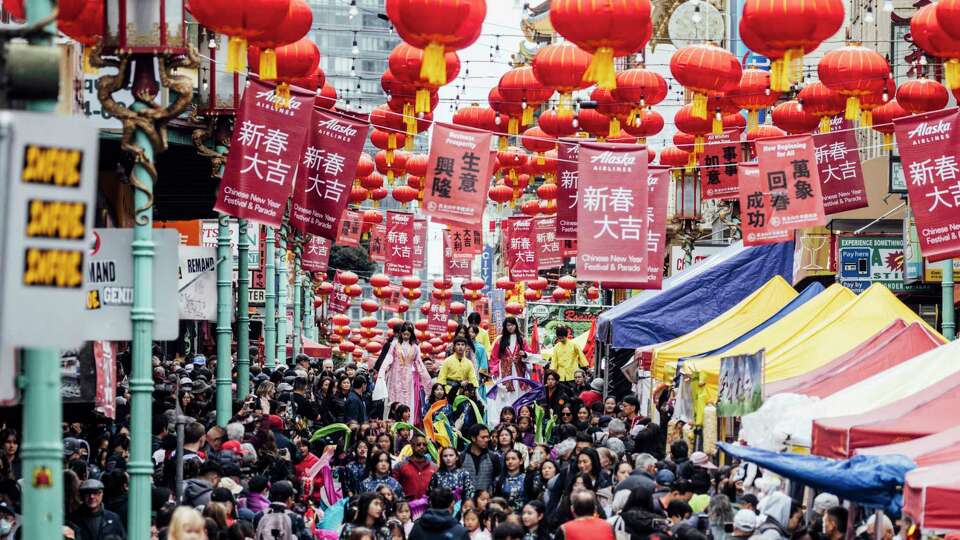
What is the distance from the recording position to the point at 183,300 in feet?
68.0

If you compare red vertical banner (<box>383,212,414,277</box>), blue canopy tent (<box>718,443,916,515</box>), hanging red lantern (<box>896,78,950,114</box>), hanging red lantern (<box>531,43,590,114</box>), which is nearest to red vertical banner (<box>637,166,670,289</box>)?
hanging red lantern (<box>531,43,590,114</box>)

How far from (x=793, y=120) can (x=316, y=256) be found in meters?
16.2

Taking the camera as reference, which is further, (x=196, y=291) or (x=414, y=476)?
(x=196, y=291)

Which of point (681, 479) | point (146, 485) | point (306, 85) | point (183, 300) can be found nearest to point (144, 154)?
point (146, 485)

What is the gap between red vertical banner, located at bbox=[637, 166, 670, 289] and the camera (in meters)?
21.7

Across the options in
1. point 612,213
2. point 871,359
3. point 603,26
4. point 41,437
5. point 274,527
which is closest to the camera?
point 41,437

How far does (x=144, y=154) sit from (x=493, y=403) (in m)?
16.3

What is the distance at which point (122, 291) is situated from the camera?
38.9 feet

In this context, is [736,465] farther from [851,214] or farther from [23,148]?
[851,214]

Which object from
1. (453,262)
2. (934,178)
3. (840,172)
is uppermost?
(840,172)

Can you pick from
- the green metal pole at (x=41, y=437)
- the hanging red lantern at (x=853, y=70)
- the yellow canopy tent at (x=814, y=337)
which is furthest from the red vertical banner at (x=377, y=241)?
the green metal pole at (x=41, y=437)

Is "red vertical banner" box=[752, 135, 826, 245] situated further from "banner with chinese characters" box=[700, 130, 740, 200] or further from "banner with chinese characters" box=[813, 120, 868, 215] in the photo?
"banner with chinese characters" box=[700, 130, 740, 200]

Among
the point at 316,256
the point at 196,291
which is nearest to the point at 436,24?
the point at 196,291

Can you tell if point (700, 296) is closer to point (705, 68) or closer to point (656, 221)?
point (656, 221)
